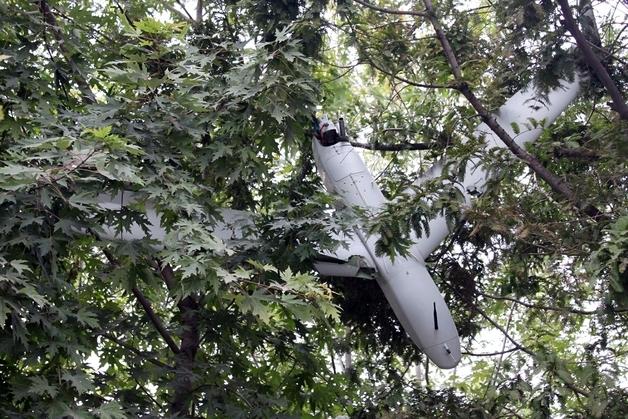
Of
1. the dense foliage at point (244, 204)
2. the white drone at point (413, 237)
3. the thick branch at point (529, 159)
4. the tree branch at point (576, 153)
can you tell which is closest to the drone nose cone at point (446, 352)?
the white drone at point (413, 237)

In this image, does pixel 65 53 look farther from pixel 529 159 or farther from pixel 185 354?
pixel 529 159

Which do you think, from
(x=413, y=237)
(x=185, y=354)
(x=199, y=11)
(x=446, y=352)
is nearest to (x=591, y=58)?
(x=413, y=237)

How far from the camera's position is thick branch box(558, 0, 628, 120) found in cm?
358

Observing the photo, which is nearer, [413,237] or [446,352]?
[446,352]

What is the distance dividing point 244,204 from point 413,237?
3.28 ft

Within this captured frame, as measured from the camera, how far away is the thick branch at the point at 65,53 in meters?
3.97

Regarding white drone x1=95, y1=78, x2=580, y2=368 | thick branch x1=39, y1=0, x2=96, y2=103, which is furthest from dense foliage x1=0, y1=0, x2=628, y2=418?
white drone x1=95, y1=78, x2=580, y2=368

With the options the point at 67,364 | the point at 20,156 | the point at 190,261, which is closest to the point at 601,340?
the point at 190,261

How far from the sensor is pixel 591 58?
364 cm

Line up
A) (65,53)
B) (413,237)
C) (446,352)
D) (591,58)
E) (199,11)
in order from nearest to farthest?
(591,58) < (65,53) < (446,352) < (413,237) < (199,11)

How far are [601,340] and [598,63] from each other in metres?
1.38

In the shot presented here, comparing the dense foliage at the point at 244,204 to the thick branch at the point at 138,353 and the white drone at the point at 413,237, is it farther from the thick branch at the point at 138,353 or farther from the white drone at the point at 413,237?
the white drone at the point at 413,237

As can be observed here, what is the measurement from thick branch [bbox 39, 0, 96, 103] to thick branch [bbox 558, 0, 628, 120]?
230 centimetres

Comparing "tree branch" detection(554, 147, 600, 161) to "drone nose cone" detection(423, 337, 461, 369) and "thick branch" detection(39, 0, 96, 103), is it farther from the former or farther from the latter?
"thick branch" detection(39, 0, 96, 103)
